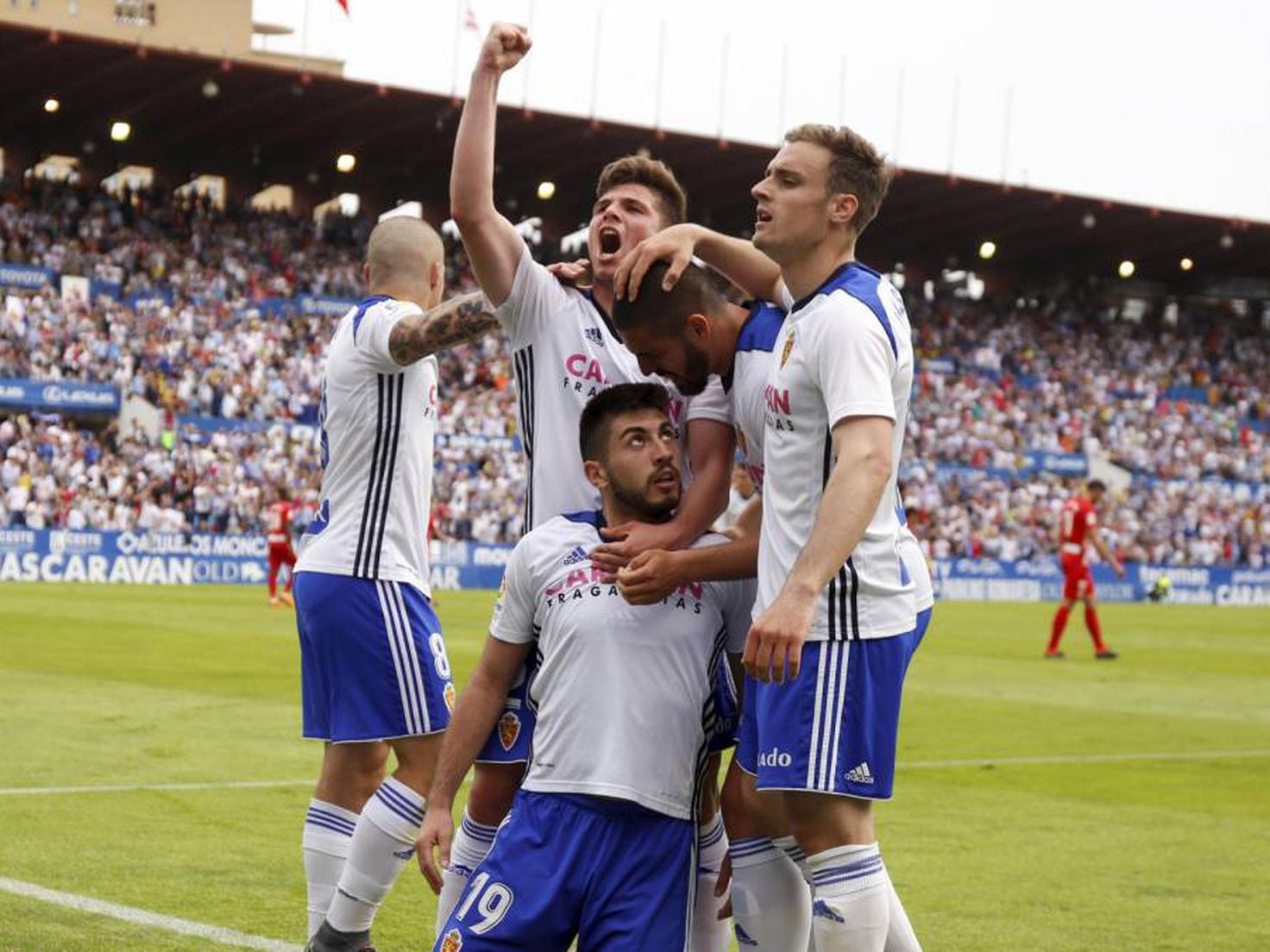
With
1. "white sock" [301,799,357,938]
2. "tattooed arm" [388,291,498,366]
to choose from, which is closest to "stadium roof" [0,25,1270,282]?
"tattooed arm" [388,291,498,366]

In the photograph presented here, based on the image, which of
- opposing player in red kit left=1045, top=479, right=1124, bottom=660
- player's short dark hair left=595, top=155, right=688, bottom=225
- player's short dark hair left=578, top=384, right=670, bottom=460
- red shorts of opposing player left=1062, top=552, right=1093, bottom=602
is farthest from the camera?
red shorts of opposing player left=1062, top=552, right=1093, bottom=602

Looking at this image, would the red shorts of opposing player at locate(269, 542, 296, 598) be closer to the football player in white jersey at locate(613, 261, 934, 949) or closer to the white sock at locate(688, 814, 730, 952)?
the white sock at locate(688, 814, 730, 952)

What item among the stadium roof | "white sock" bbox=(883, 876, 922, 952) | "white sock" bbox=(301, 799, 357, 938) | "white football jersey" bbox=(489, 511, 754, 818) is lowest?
"white sock" bbox=(301, 799, 357, 938)

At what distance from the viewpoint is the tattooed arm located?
5.53 m

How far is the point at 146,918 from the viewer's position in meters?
6.43

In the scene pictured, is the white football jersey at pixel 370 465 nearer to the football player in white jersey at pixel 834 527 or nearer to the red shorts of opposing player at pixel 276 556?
the football player in white jersey at pixel 834 527

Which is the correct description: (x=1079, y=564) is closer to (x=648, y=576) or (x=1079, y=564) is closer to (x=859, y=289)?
(x=859, y=289)

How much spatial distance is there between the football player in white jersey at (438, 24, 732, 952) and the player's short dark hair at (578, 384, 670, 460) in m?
0.23

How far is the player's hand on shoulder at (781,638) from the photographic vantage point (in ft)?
13.5

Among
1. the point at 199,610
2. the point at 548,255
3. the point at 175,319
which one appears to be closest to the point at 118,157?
the point at 175,319

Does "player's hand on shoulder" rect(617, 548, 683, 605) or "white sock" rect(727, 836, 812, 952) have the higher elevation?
"player's hand on shoulder" rect(617, 548, 683, 605)

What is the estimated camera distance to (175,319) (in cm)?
3781

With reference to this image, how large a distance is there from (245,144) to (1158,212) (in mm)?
23789

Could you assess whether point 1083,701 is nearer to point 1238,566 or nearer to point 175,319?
point 175,319
